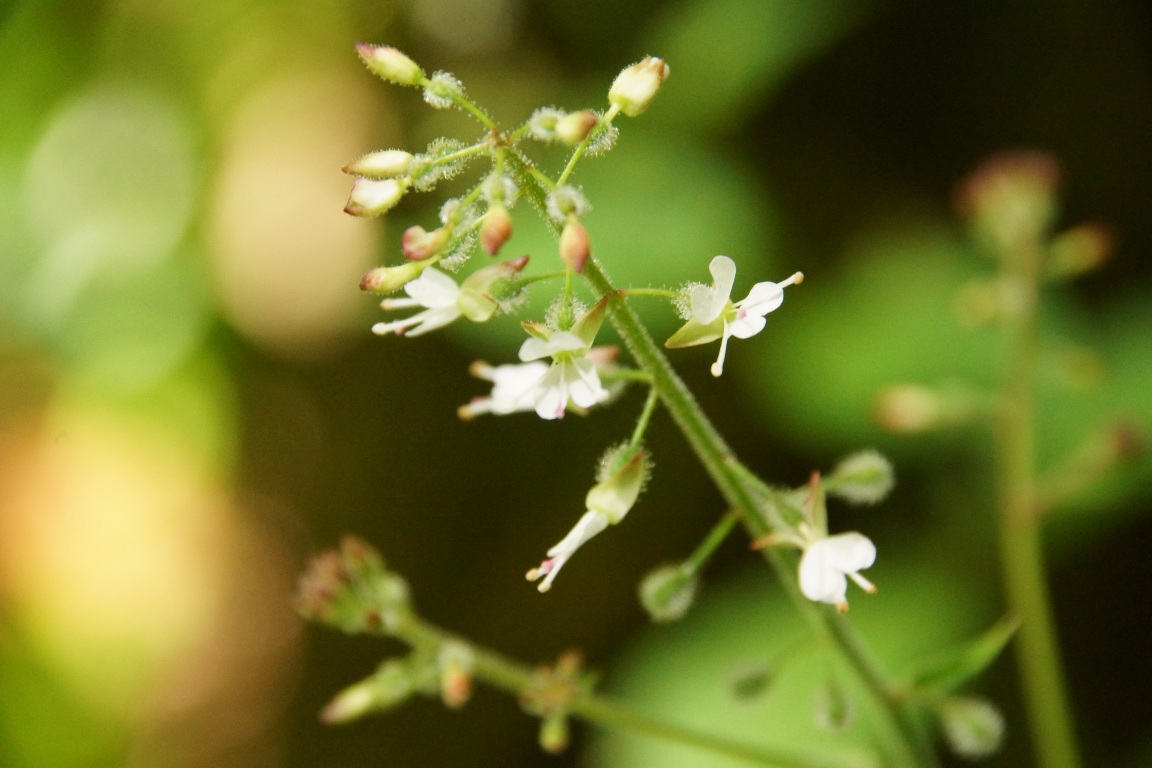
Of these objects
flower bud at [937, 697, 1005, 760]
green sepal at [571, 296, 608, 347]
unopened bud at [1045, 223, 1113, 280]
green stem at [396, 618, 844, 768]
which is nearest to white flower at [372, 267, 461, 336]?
green sepal at [571, 296, 608, 347]

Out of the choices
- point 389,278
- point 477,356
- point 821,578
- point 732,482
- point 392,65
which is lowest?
point 821,578

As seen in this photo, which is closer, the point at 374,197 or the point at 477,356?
the point at 374,197

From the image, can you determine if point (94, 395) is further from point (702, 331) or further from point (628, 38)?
point (702, 331)

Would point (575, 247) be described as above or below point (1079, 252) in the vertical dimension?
below

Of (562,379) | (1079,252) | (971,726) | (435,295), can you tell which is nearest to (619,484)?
(562,379)

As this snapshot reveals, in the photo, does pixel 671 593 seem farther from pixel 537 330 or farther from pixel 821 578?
pixel 537 330

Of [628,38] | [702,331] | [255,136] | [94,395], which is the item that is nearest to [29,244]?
[94,395]
